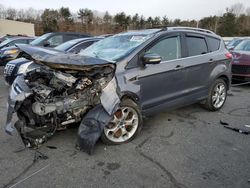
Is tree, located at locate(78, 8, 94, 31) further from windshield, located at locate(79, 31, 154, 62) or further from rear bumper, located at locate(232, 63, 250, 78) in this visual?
windshield, located at locate(79, 31, 154, 62)

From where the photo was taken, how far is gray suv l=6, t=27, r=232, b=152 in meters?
3.23

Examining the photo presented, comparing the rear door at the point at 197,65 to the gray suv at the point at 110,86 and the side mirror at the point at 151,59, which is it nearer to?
the gray suv at the point at 110,86

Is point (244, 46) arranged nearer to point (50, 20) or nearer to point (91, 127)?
point (91, 127)

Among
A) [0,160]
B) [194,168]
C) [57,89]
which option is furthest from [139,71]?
[0,160]

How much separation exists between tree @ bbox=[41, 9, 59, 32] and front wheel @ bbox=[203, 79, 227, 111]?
45.4 meters

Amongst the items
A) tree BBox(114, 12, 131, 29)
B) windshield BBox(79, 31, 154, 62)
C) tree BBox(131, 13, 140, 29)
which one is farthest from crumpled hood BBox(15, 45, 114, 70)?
tree BBox(131, 13, 140, 29)

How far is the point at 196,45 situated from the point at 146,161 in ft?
9.07

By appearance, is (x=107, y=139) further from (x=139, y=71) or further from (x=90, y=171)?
(x=139, y=71)

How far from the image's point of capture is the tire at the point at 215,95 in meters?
5.14

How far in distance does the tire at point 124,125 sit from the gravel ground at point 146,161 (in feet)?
Result: 0.37

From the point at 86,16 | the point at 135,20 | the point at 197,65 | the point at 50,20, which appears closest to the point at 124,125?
the point at 197,65

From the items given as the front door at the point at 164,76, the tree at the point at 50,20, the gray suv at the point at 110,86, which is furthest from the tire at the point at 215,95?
the tree at the point at 50,20

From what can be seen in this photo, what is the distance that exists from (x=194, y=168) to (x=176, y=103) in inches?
63.7

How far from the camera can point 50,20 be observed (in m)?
48.2
